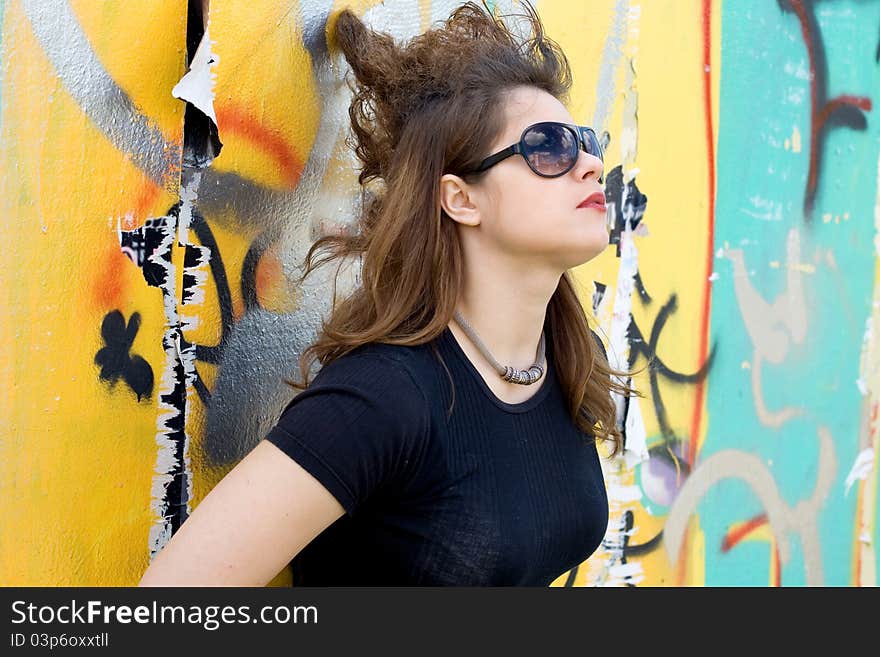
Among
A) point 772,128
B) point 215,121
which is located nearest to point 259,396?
point 215,121

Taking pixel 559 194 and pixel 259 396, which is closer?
pixel 559 194

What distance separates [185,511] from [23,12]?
107 centimetres

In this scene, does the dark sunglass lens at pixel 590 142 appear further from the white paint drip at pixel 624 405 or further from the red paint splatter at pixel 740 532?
the red paint splatter at pixel 740 532

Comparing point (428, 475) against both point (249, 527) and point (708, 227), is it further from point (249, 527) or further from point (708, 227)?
point (708, 227)

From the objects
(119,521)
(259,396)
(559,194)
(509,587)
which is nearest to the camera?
(509,587)

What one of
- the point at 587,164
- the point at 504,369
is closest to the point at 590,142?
the point at 587,164

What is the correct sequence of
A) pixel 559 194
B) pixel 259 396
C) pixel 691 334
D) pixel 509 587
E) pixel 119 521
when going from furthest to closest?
pixel 691 334
pixel 259 396
pixel 119 521
pixel 559 194
pixel 509 587

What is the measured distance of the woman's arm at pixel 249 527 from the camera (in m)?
1.46

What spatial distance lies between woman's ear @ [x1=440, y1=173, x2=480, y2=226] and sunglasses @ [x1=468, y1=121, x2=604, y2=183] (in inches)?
1.6

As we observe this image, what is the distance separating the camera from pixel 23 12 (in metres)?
1.79

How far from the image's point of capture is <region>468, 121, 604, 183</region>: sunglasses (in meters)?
1.81

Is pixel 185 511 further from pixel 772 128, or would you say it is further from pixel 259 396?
pixel 772 128

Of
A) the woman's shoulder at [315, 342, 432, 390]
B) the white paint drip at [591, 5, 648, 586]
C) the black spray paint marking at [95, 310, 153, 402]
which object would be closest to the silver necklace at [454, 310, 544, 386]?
the woman's shoulder at [315, 342, 432, 390]

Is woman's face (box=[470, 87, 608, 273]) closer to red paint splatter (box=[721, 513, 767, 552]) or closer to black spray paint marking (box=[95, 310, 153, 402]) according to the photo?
black spray paint marking (box=[95, 310, 153, 402])
